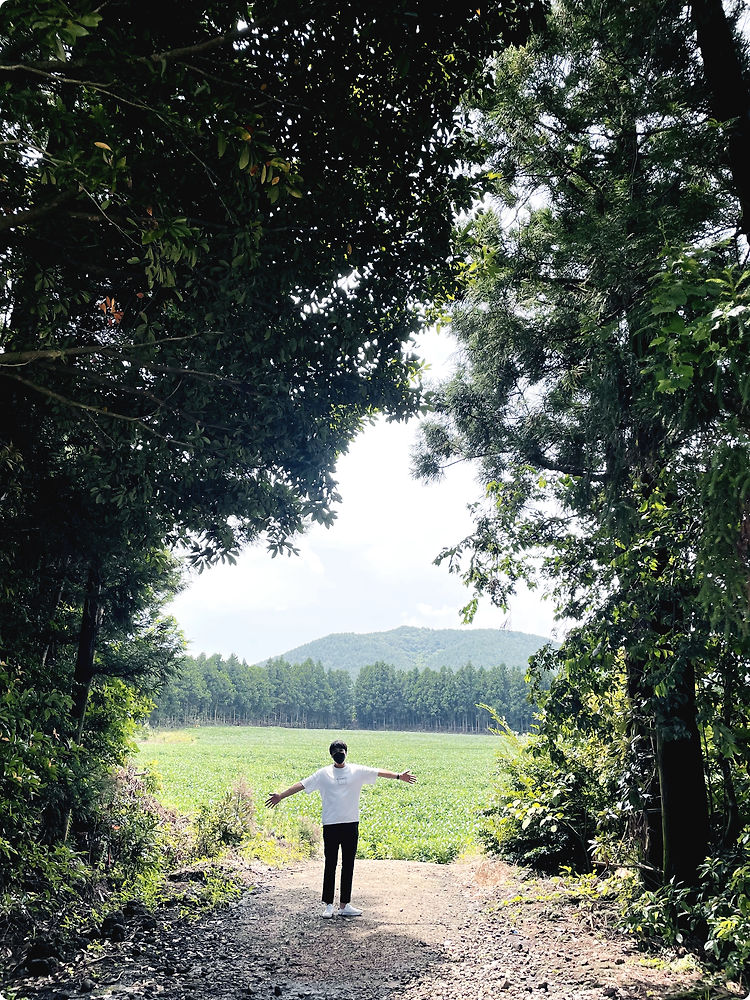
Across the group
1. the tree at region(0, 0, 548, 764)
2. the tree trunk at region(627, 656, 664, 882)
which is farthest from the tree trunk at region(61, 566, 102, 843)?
the tree trunk at region(627, 656, 664, 882)

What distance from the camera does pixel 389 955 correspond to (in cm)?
620

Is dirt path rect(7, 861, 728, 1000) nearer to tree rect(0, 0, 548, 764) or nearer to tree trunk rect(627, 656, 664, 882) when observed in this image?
tree trunk rect(627, 656, 664, 882)

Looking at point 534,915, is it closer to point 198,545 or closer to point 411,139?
point 198,545

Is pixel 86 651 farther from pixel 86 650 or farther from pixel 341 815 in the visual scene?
pixel 341 815

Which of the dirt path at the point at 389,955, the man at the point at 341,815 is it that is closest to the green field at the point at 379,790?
the dirt path at the point at 389,955

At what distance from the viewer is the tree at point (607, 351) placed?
5480mm

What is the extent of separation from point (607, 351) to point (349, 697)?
99538mm

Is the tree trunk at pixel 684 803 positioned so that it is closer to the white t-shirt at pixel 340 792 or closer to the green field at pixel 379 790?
the white t-shirt at pixel 340 792

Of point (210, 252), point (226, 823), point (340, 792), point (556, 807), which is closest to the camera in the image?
point (210, 252)

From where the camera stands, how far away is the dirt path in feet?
17.6

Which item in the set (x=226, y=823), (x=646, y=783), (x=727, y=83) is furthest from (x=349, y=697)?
(x=727, y=83)

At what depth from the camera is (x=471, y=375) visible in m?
8.29

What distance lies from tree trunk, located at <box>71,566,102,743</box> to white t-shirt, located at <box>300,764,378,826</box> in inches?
120

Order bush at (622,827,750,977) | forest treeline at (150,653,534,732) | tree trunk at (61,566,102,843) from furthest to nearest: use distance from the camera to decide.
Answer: forest treeline at (150,653,534,732) < tree trunk at (61,566,102,843) < bush at (622,827,750,977)
